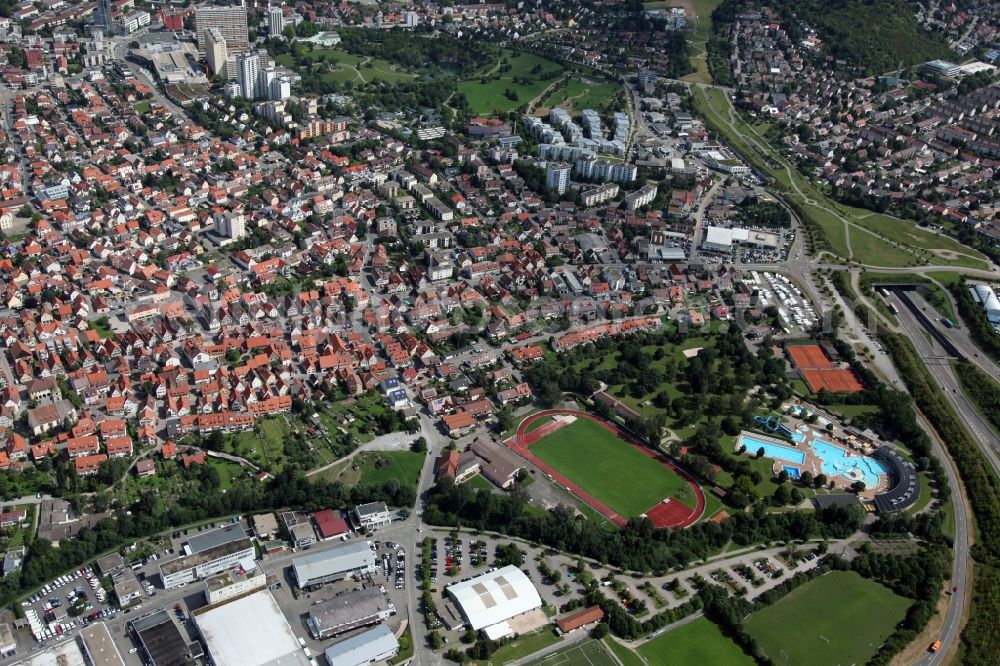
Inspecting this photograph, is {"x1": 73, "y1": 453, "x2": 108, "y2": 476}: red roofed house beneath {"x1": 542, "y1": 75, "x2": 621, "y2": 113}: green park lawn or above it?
beneath

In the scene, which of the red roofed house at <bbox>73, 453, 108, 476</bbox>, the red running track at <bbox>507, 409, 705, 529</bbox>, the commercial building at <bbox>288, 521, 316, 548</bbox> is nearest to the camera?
the commercial building at <bbox>288, 521, 316, 548</bbox>

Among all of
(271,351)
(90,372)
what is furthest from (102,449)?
(271,351)

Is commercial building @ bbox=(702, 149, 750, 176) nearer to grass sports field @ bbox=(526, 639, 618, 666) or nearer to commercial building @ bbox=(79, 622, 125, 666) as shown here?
grass sports field @ bbox=(526, 639, 618, 666)

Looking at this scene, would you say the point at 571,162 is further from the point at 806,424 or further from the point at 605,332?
the point at 806,424

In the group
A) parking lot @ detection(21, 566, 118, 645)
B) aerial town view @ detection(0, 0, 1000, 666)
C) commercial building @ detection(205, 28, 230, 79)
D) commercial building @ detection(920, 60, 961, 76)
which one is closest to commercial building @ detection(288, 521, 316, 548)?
aerial town view @ detection(0, 0, 1000, 666)

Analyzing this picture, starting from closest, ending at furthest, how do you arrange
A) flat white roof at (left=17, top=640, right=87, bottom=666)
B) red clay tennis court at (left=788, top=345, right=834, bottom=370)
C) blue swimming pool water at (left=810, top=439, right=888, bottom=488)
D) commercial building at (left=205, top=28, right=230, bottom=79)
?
flat white roof at (left=17, top=640, right=87, bottom=666) < blue swimming pool water at (left=810, top=439, right=888, bottom=488) < red clay tennis court at (left=788, top=345, right=834, bottom=370) < commercial building at (left=205, top=28, right=230, bottom=79)

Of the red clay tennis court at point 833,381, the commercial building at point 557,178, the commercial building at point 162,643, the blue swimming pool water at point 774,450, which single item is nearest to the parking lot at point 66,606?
the commercial building at point 162,643

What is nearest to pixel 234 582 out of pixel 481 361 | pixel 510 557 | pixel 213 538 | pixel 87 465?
pixel 213 538
